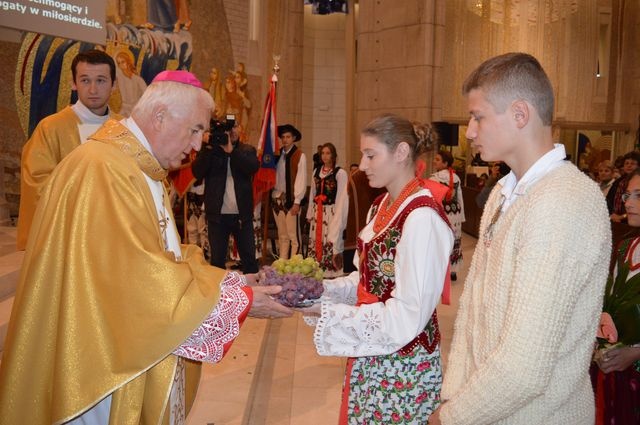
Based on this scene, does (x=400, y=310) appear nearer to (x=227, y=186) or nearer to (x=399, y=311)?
(x=399, y=311)

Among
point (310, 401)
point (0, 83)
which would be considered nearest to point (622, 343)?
point (310, 401)

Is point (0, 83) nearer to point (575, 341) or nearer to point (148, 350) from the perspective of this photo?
point (148, 350)

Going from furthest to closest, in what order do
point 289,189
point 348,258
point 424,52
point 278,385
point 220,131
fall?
point 424,52, point 289,189, point 348,258, point 220,131, point 278,385

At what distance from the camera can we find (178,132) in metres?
2.08

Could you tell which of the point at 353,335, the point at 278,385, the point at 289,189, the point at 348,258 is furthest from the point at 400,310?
the point at 289,189

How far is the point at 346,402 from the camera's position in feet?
7.53

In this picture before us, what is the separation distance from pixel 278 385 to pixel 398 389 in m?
2.51

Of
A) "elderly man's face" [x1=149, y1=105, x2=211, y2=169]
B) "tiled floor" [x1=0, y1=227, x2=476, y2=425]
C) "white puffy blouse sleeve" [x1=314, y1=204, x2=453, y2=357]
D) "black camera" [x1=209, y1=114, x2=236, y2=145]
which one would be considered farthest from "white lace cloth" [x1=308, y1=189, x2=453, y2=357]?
"black camera" [x1=209, y1=114, x2=236, y2=145]

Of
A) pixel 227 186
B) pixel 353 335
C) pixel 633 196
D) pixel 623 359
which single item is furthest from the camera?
pixel 227 186

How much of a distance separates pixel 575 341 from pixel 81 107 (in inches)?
127

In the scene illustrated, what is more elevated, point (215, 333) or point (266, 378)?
point (215, 333)

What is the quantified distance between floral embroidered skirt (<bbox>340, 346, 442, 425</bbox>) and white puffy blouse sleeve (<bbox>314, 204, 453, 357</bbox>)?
0.19 m

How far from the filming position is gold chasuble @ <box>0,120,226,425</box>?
71.8 inches

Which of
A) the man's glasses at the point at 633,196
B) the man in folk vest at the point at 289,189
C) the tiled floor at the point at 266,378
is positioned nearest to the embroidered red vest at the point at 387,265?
the man's glasses at the point at 633,196
